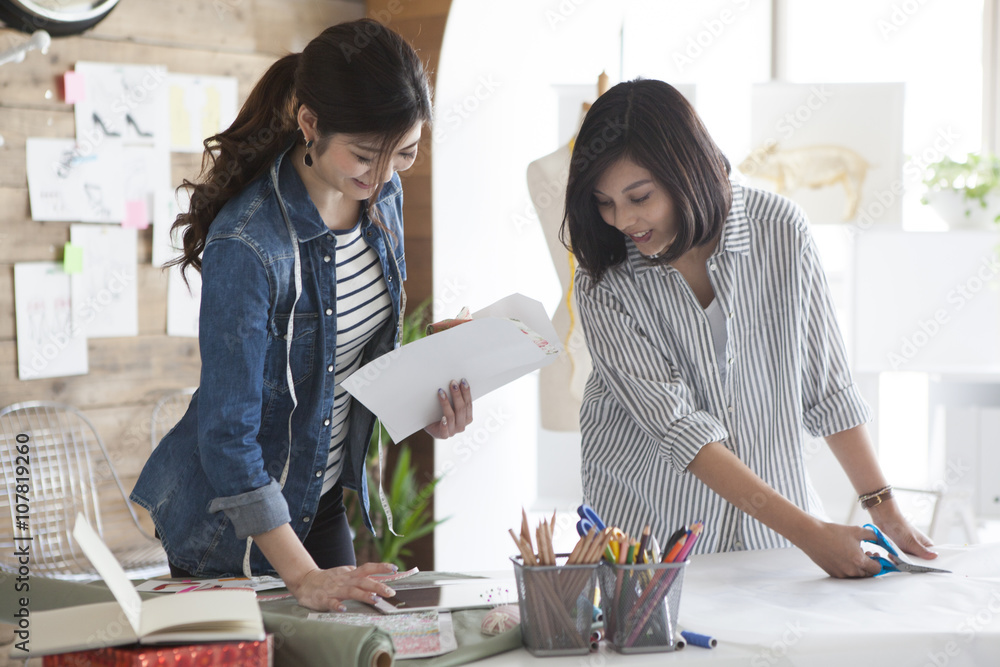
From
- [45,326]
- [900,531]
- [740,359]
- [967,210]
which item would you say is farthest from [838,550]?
[967,210]

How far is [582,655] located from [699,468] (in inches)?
17.4

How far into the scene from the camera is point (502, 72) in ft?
10.5

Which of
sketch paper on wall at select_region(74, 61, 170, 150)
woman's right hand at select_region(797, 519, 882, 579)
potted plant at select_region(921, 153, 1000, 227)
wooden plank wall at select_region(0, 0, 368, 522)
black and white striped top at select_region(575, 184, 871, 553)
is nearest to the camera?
woman's right hand at select_region(797, 519, 882, 579)

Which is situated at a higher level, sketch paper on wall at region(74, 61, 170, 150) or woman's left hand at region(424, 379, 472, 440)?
sketch paper on wall at region(74, 61, 170, 150)

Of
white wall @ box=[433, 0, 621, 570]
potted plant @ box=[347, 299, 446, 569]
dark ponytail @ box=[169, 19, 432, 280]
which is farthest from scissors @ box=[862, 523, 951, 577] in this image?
white wall @ box=[433, 0, 621, 570]

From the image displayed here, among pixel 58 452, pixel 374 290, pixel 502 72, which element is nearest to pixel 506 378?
pixel 374 290

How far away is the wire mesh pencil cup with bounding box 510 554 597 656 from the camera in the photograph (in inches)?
35.8

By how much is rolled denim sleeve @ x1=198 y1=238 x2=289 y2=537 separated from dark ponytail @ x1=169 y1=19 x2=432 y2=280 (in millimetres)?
166

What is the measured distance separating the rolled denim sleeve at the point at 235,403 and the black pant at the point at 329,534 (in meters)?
0.28

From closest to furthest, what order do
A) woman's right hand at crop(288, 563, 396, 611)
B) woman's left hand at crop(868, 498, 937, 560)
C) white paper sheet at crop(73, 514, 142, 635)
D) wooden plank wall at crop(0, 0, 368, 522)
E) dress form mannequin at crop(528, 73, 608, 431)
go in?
white paper sheet at crop(73, 514, 142, 635) → woman's right hand at crop(288, 563, 396, 611) → woman's left hand at crop(868, 498, 937, 560) → dress form mannequin at crop(528, 73, 608, 431) → wooden plank wall at crop(0, 0, 368, 522)

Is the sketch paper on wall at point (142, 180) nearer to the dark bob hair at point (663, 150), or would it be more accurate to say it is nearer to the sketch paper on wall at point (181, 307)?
the sketch paper on wall at point (181, 307)

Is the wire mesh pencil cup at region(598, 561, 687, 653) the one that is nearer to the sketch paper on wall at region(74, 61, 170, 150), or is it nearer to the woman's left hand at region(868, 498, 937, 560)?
the woman's left hand at region(868, 498, 937, 560)

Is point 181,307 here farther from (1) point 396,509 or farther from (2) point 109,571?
(2) point 109,571

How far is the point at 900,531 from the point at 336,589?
796 mm
